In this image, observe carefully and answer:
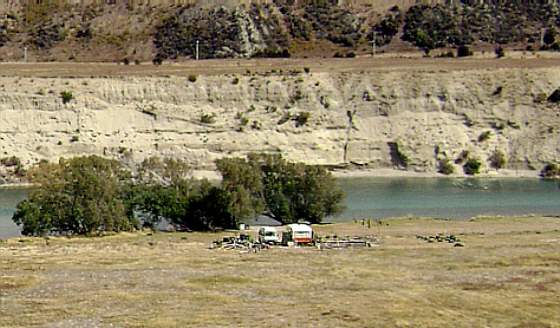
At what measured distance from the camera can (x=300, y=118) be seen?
237 feet

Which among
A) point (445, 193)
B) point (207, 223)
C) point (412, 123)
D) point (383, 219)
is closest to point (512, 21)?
point (412, 123)

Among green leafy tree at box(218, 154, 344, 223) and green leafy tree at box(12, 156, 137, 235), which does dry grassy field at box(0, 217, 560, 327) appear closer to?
green leafy tree at box(12, 156, 137, 235)

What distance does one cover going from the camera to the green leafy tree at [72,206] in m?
40.4

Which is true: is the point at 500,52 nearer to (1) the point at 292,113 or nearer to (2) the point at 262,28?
(1) the point at 292,113

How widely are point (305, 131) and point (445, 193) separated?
1531 cm

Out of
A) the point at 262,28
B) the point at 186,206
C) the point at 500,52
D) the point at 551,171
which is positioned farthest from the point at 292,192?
the point at 262,28

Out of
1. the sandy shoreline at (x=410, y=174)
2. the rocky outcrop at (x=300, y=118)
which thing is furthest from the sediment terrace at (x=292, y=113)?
the sandy shoreline at (x=410, y=174)

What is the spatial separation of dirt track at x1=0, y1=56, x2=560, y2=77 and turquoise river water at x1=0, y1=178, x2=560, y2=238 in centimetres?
1526

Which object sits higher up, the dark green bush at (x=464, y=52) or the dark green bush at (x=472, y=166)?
the dark green bush at (x=464, y=52)

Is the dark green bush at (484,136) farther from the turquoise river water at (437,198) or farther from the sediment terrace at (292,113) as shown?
the turquoise river water at (437,198)

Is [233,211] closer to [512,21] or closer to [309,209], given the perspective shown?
[309,209]

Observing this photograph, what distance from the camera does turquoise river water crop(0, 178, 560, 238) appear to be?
166 feet

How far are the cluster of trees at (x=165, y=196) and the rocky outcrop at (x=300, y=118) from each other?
22097mm

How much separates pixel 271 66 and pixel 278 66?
0.58 metres
